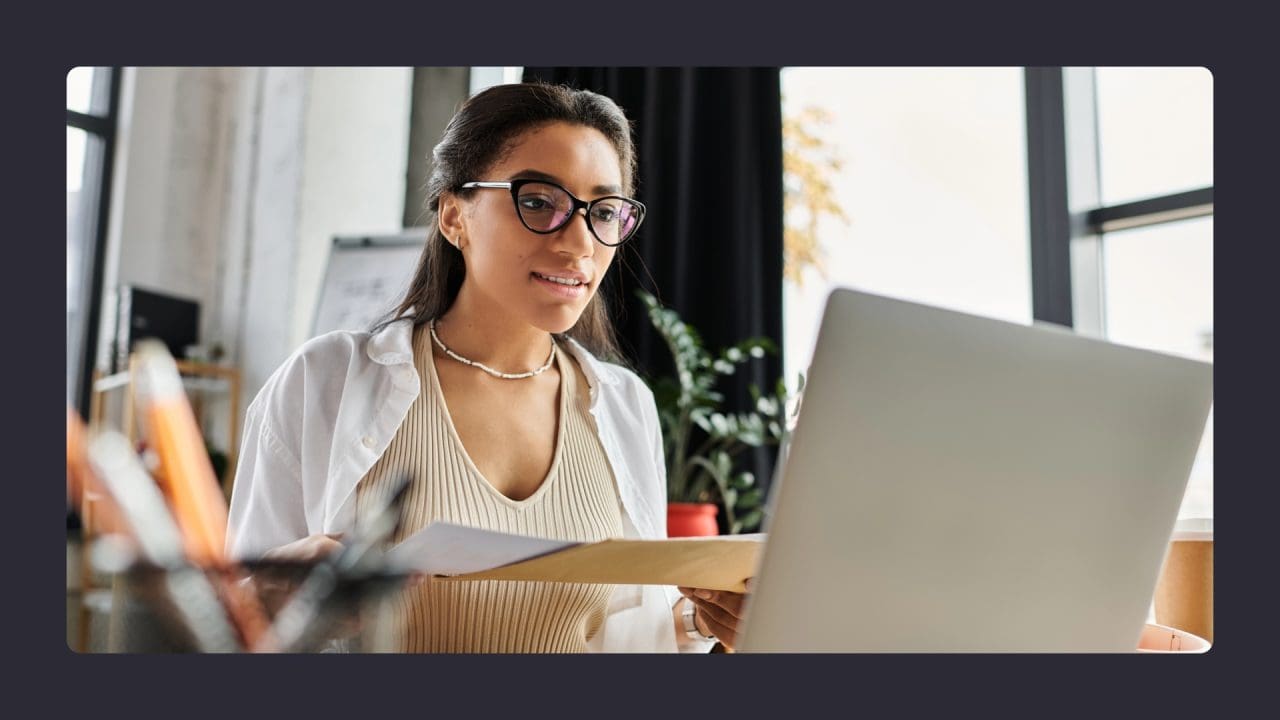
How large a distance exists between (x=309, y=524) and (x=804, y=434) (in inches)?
37.8

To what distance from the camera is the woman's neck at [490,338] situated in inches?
60.4

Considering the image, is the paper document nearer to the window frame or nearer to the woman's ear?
the woman's ear

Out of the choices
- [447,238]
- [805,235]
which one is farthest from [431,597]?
[805,235]

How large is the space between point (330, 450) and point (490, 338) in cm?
29

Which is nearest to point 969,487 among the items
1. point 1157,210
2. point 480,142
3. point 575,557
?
point 575,557

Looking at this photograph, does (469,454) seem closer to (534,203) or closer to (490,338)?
(490,338)

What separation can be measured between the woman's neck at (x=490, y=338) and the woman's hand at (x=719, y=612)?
19.9 inches

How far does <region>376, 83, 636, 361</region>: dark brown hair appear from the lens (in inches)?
59.5

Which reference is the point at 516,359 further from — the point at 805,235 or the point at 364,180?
the point at 364,180

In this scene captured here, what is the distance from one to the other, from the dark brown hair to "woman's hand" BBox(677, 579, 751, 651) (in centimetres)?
63

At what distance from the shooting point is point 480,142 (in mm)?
1528

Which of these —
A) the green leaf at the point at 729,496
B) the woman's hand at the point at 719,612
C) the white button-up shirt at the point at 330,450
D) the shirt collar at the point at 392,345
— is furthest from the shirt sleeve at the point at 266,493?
the green leaf at the point at 729,496

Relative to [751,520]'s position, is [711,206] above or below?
above

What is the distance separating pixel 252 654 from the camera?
0.54m
